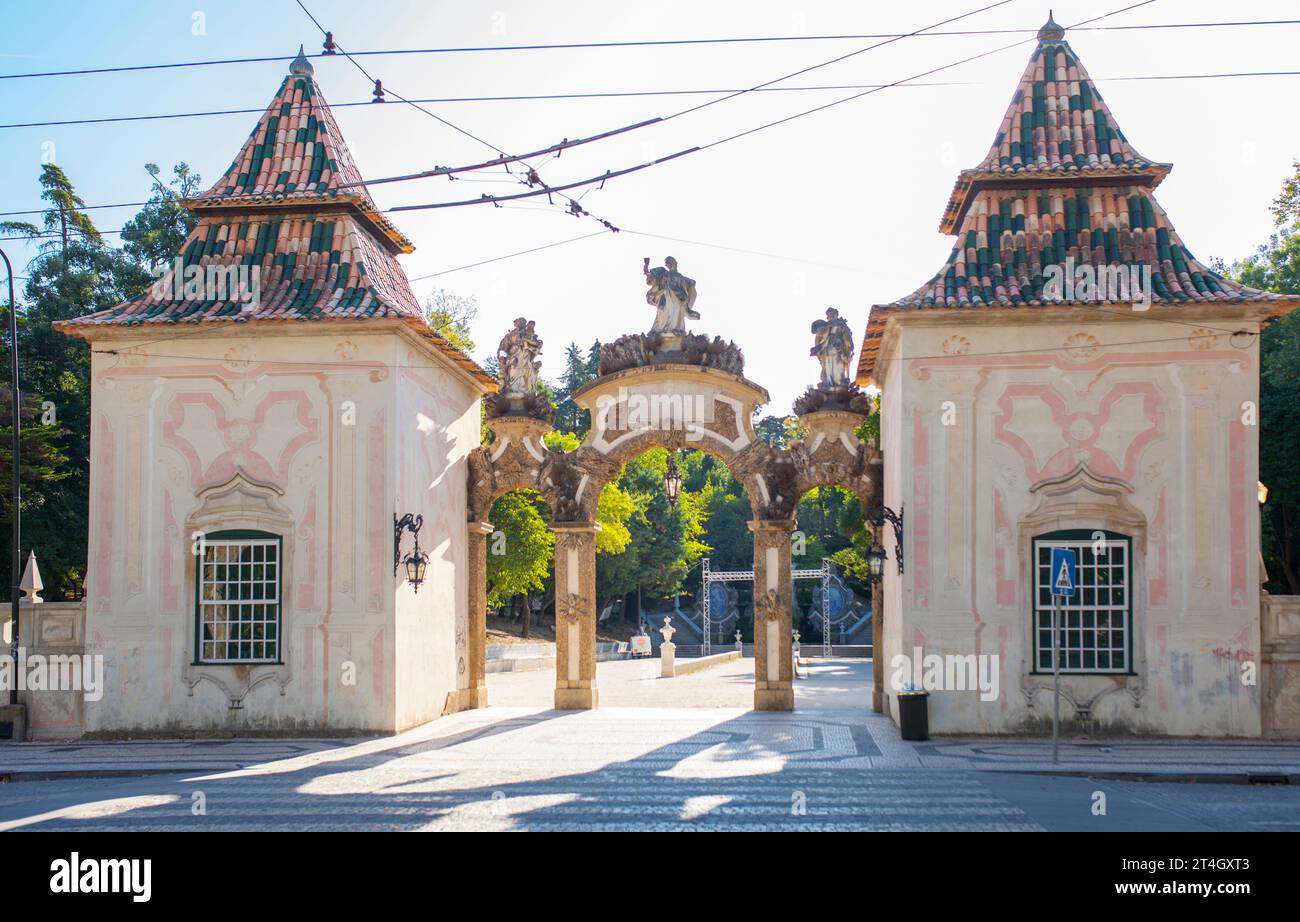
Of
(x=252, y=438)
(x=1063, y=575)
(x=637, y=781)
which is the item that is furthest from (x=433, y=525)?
(x=1063, y=575)

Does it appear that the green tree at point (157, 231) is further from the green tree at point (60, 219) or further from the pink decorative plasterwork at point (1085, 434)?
the pink decorative plasterwork at point (1085, 434)

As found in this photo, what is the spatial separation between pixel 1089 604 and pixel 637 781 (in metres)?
8.53

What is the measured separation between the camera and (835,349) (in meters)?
24.8

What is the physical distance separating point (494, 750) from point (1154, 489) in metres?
10.5

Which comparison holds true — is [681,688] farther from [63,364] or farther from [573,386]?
[573,386]

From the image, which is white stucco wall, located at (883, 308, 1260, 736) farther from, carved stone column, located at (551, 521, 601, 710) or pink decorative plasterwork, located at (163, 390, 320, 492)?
pink decorative plasterwork, located at (163, 390, 320, 492)

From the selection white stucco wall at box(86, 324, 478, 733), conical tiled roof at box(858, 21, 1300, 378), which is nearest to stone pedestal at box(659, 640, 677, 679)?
white stucco wall at box(86, 324, 478, 733)

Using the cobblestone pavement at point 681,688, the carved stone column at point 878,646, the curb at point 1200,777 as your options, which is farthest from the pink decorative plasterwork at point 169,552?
the curb at point 1200,777

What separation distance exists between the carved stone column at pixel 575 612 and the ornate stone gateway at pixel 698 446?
0.06ft

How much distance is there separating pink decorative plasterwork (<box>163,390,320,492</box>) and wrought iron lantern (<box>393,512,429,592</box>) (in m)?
1.97

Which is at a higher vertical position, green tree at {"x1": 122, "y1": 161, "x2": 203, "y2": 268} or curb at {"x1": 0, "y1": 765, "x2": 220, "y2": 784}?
green tree at {"x1": 122, "y1": 161, "x2": 203, "y2": 268}

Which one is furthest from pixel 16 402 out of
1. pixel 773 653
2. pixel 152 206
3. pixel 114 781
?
pixel 152 206

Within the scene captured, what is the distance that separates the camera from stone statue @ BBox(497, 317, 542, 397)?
2594cm

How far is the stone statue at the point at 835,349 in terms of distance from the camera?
24.7 m
